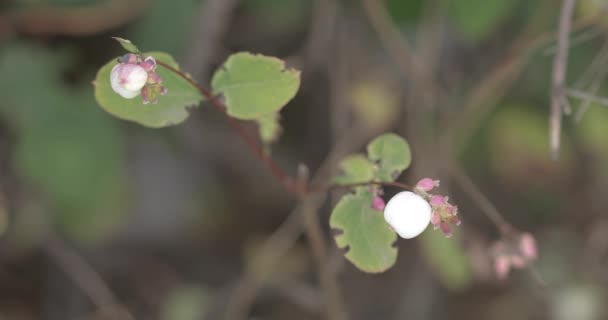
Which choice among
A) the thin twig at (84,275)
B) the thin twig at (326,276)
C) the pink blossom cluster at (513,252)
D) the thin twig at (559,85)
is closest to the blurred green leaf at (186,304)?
the thin twig at (84,275)

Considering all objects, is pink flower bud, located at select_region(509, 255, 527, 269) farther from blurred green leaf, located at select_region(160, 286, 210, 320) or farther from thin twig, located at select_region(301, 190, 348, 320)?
blurred green leaf, located at select_region(160, 286, 210, 320)

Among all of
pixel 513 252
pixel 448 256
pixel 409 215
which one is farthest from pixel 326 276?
pixel 409 215

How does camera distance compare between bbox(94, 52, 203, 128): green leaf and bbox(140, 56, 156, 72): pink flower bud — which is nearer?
bbox(140, 56, 156, 72): pink flower bud

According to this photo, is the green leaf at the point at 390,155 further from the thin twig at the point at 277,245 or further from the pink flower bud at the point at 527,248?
the thin twig at the point at 277,245

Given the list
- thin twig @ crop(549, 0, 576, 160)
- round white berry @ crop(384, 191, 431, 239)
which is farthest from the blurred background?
round white berry @ crop(384, 191, 431, 239)

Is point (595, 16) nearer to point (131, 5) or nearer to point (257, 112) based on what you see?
point (257, 112)
